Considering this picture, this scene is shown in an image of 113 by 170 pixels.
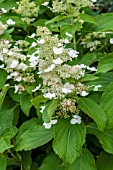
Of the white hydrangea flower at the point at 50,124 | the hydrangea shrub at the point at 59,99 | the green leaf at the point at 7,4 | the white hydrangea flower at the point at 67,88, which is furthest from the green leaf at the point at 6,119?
the green leaf at the point at 7,4

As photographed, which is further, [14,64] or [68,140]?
[14,64]

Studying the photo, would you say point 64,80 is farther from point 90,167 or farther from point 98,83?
point 90,167

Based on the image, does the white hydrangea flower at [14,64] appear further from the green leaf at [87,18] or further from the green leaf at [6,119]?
the green leaf at [87,18]

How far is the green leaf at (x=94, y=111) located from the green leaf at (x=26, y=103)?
1.68 ft

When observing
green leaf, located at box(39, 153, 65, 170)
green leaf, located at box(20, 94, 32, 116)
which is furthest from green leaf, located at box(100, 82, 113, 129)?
green leaf, located at box(20, 94, 32, 116)

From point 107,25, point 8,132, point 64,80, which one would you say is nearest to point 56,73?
point 64,80

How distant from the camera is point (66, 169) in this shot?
7.04 ft

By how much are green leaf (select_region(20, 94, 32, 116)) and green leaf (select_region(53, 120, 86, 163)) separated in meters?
0.40

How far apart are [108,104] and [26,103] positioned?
2.03ft

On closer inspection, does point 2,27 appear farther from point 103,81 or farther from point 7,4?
point 103,81

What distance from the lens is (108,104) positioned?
81.7 inches

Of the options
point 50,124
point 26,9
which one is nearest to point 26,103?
point 50,124

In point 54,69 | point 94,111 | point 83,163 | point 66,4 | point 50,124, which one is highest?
point 66,4

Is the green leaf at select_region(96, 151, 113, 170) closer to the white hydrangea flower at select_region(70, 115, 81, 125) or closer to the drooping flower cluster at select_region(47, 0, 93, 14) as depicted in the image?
the white hydrangea flower at select_region(70, 115, 81, 125)
